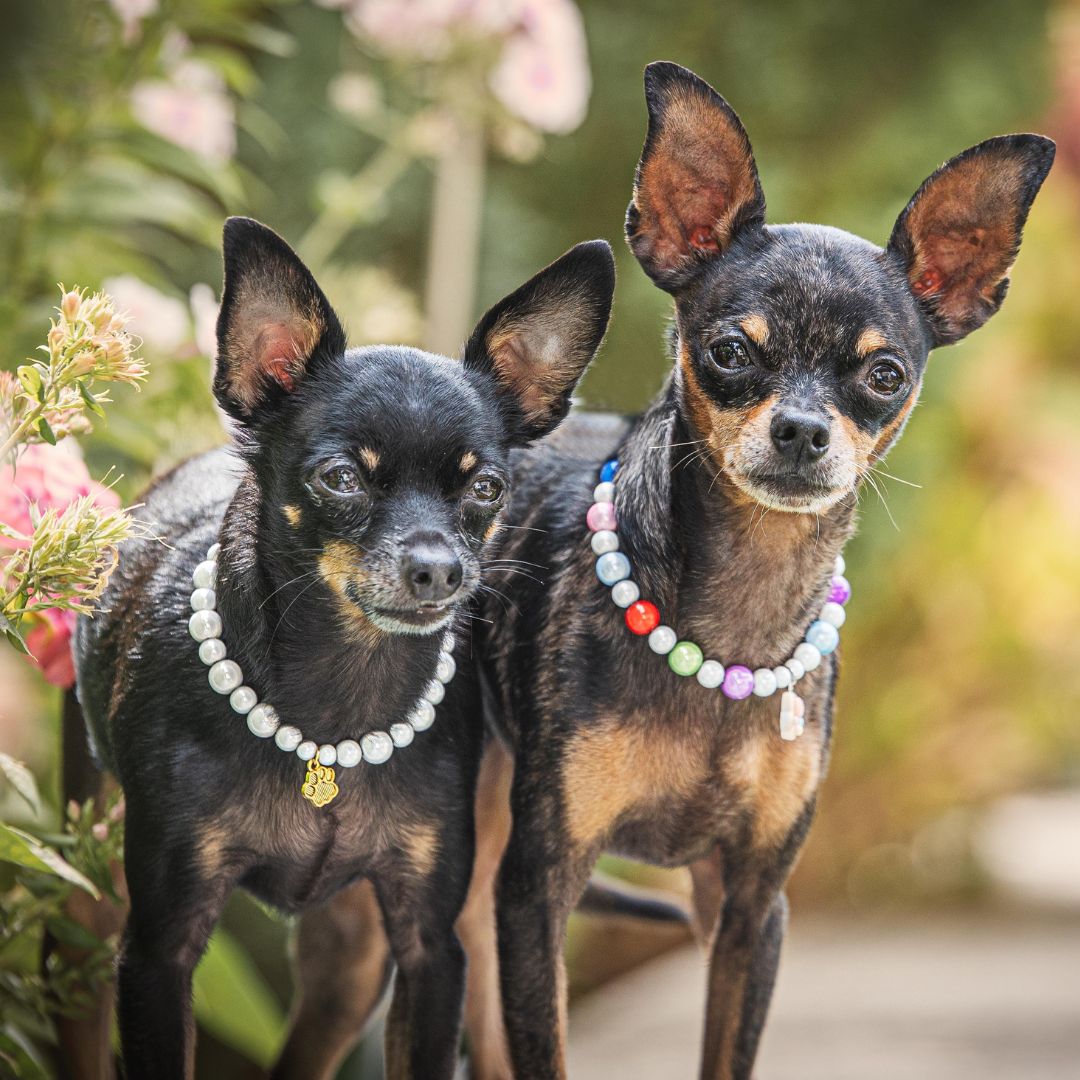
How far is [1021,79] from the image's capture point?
4.25 meters

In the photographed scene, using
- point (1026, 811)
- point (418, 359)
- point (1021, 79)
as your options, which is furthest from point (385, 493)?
point (1026, 811)

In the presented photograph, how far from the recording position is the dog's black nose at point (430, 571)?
140cm

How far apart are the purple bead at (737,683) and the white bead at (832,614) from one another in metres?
0.14

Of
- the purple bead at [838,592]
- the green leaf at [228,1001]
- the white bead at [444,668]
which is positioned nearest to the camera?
the white bead at [444,668]

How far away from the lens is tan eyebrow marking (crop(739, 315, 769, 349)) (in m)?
1.54

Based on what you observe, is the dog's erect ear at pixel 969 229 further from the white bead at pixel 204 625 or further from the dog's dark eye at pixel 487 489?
the white bead at pixel 204 625

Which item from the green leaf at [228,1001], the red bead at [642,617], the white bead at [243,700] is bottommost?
the green leaf at [228,1001]

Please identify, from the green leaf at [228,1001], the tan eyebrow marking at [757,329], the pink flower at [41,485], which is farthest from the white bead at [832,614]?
the green leaf at [228,1001]

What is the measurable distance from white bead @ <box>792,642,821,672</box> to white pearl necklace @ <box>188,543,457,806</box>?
0.43 meters

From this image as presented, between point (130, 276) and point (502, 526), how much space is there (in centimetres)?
114

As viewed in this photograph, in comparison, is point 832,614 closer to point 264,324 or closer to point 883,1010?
point 264,324

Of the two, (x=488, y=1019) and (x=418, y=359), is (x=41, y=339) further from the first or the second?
(x=488, y=1019)

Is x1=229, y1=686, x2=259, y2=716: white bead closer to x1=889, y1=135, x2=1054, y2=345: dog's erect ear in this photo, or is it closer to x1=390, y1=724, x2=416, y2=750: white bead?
x1=390, y1=724, x2=416, y2=750: white bead

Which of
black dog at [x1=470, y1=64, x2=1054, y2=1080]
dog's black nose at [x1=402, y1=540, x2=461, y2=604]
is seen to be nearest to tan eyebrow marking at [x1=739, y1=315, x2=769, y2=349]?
black dog at [x1=470, y1=64, x2=1054, y2=1080]
